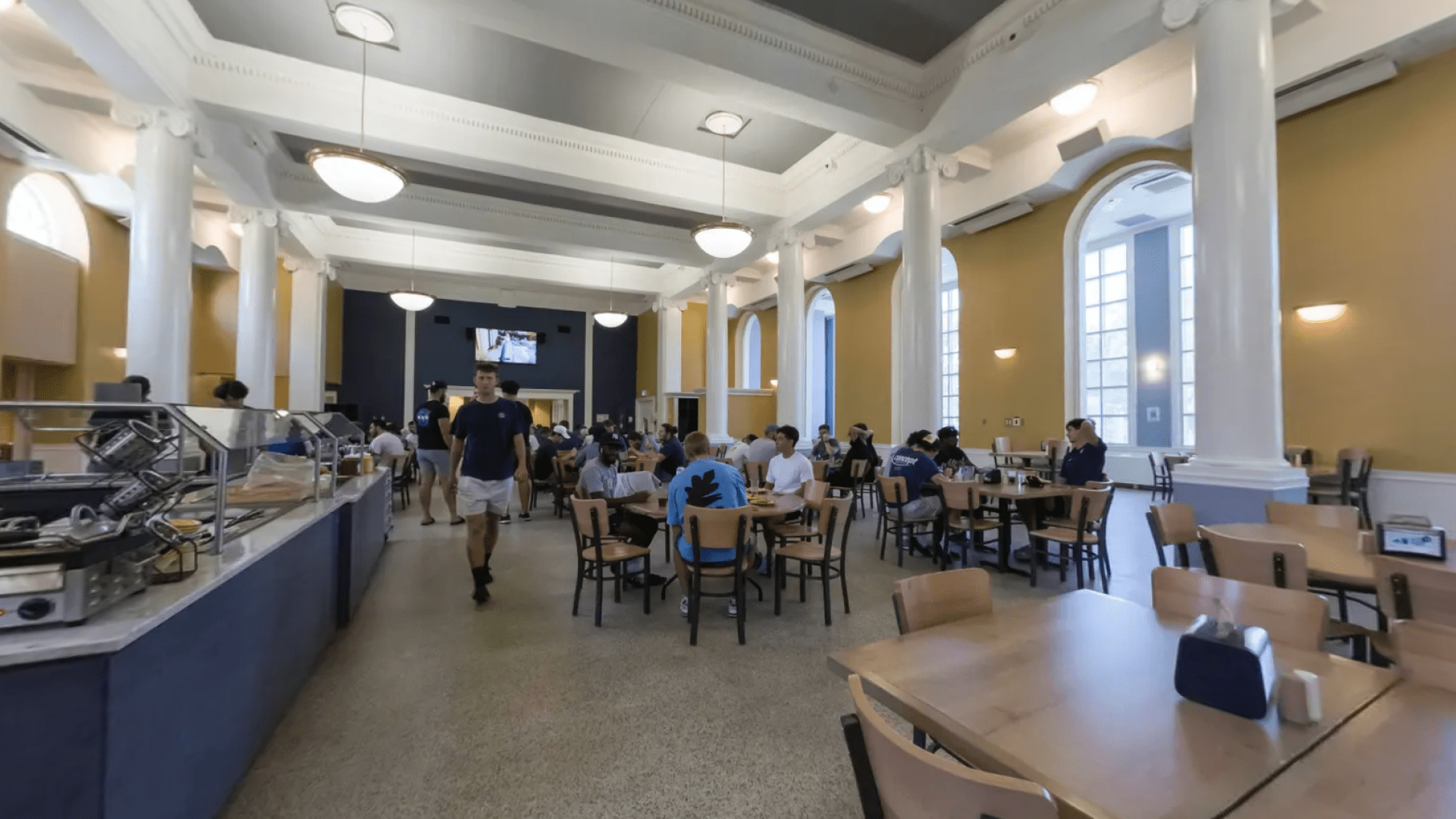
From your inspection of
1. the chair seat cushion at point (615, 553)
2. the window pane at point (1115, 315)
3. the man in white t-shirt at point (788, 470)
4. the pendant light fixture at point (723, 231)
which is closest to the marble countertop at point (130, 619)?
the chair seat cushion at point (615, 553)

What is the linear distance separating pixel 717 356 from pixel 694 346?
5296 mm

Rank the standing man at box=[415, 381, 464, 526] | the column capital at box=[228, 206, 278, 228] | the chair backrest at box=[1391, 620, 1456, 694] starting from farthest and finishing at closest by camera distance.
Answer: the column capital at box=[228, 206, 278, 228] < the standing man at box=[415, 381, 464, 526] < the chair backrest at box=[1391, 620, 1456, 694]

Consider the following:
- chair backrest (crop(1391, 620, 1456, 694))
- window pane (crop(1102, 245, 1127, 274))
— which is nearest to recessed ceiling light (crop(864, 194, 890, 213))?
window pane (crop(1102, 245, 1127, 274))

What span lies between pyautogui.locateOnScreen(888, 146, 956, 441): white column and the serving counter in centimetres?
584

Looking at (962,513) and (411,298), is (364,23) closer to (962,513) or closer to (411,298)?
(962,513)

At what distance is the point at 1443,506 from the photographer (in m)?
5.68

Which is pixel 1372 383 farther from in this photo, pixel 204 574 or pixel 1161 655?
pixel 204 574

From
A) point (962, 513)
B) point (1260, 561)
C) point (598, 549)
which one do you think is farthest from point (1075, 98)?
point (598, 549)

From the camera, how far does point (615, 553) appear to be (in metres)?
3.88

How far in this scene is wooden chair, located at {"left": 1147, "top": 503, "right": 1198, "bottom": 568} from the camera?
11.0 ft

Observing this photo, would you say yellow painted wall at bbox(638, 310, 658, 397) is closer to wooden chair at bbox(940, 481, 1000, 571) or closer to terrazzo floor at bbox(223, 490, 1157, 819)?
wooden chair at bbox(940, 481, 1000, 571)

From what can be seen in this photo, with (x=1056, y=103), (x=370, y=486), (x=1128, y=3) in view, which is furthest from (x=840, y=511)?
(x=1056, y=103)

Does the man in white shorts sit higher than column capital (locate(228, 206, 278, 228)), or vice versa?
column capital (locate(228, 206, 278, 228))

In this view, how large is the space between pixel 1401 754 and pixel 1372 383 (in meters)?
7.59
